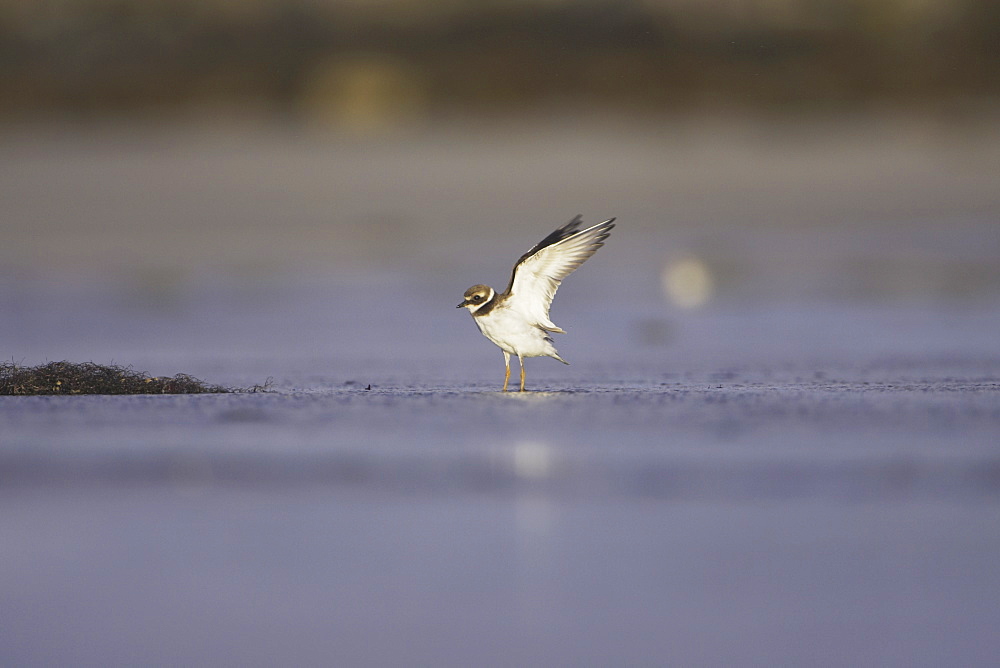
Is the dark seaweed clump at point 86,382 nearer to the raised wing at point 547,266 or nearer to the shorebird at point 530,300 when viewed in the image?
the shorebird at point 530,300

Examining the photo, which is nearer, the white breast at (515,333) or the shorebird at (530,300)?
the shorebird at (530,300)

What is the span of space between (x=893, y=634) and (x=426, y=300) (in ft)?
59.5

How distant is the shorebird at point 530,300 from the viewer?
14.0 meters

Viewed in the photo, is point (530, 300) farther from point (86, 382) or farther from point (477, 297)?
point (86, 382)

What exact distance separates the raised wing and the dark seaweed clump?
309cm

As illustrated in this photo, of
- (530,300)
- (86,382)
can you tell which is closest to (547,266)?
(530,300)

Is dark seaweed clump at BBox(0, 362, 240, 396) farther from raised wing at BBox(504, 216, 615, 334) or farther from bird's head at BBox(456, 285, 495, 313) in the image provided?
raised wing at BBox(504, 216, 615, 334)

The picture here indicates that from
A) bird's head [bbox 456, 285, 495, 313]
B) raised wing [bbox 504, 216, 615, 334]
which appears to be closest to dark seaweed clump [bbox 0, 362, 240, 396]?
bird's head [bbox 456, 285, 495, 313]

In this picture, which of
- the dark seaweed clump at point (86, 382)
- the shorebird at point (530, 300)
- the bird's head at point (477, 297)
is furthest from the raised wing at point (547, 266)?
the dark seaweed clump at point (86, 382)

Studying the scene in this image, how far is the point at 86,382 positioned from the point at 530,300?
4.45 metres

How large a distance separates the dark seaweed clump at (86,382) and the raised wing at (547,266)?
3.09 meters

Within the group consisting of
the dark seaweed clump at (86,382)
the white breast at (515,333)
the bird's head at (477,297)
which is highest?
the bird's head at (477,297)

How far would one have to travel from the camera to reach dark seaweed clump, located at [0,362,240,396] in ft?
41.7

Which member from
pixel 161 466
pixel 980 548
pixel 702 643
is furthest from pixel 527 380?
pixel 702 643
